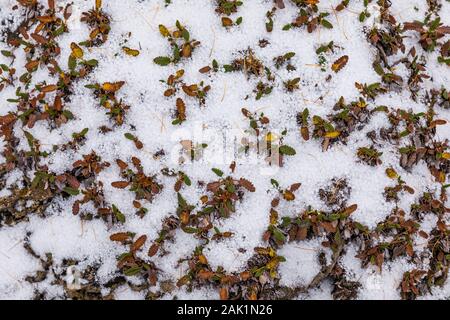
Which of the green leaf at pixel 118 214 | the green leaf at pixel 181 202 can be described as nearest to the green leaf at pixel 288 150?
the green leaf at pixel 181 202

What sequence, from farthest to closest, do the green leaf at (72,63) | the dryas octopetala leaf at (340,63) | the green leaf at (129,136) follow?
1. the dryas octopetala leaf at (340,63)
2. the green leaf at (72,63)
3. the green leaf at (129,136)

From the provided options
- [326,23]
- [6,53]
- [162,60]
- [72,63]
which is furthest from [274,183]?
[6,53]

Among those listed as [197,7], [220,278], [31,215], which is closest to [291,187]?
[220,278]

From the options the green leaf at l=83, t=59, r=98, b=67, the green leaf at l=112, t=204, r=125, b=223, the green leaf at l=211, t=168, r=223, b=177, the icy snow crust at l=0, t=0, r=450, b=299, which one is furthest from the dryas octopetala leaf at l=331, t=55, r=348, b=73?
the green leaf at l=112, t=204, r=125, b=223

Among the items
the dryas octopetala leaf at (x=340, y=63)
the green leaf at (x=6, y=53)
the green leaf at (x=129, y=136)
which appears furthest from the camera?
the green leaf at (x=6, y=53)

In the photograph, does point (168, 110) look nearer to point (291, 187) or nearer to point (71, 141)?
point (71, 141)

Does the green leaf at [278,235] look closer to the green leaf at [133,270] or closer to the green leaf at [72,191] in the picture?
the green leaf at [133,270]

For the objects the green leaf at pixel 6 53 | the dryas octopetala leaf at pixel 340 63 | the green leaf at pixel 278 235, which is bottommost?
the green leaf at pixel 278 235

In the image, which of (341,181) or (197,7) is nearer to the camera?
(341,181)
